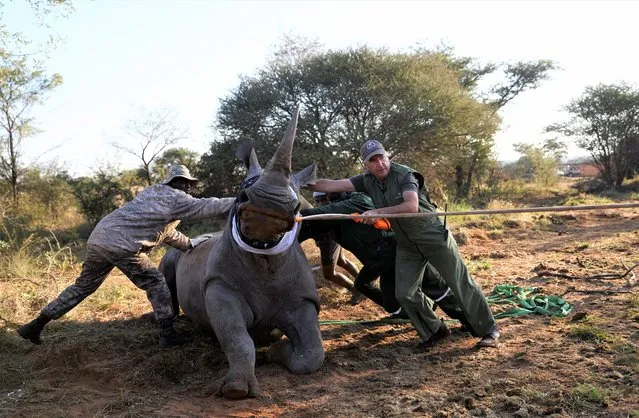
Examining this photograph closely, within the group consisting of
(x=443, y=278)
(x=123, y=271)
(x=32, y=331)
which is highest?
(x=123, y=271)

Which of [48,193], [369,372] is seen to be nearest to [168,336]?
[369,372]

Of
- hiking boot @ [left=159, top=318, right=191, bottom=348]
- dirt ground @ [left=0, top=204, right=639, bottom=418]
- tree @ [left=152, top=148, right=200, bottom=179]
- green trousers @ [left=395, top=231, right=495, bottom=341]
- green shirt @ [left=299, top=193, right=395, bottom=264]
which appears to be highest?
tree @ [left=152, top=148, right=200, bottom=179]

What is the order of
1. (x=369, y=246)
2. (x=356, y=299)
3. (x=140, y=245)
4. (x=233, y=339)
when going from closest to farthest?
(x=233, y=339) < (x=140, y=245) < (x=369, y=246) < (x=356, y=299)

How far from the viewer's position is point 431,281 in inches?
210

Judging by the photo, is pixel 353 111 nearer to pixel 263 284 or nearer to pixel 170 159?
pixel 170 159

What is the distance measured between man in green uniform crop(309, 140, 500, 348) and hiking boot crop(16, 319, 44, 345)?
3282 millimetres

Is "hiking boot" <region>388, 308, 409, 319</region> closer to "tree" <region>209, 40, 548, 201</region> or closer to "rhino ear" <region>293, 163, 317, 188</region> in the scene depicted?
"rhino ear" <region>293, 163, 317, 188</region>

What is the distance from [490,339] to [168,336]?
117 inches

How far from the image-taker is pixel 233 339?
420 centimetres

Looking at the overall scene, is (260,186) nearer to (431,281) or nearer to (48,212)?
(431,281)

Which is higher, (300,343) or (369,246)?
(369,246)

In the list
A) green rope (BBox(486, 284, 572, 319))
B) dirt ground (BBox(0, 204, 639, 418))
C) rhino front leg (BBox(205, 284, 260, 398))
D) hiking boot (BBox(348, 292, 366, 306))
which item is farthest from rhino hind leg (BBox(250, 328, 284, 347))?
green rope (BBox(486, 284, 572, 319))

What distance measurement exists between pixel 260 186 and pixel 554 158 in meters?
30.4

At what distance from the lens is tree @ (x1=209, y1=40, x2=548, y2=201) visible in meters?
17.4
